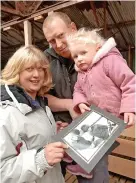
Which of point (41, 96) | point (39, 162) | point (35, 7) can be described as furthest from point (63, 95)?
point (35, 7)

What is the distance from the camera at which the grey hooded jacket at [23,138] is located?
0.99 meters

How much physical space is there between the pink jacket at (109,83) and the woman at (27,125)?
24 cm

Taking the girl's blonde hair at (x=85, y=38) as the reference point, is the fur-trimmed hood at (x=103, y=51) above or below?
below

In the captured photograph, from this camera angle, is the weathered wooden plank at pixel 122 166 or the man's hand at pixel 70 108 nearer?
the man's hand at pixel 70 108

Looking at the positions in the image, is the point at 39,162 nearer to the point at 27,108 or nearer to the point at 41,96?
the point at 27,108

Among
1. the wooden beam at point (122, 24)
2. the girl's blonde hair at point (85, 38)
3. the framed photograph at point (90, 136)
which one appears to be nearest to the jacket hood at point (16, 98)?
the framed photograph at point (90, 136)

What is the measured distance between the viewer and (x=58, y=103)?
1.46 metres

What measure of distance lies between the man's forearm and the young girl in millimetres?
91

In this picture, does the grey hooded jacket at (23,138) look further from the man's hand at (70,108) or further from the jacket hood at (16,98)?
the man's hand at (70,108)

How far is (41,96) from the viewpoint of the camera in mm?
1387

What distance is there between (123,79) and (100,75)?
138 mm

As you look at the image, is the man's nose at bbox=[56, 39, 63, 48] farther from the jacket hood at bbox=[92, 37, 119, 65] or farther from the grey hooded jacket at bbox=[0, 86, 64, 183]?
the grey hooded jacket at bbox=[0, 86, 64, 183]

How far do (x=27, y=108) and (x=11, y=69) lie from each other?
0.26 metres

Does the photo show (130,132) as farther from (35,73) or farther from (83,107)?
(35,73)
